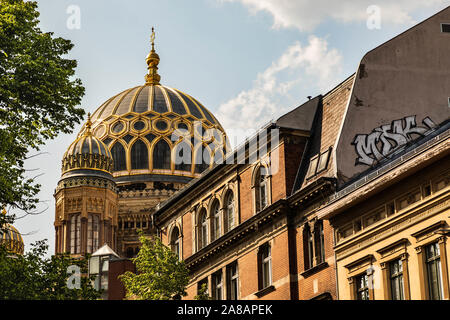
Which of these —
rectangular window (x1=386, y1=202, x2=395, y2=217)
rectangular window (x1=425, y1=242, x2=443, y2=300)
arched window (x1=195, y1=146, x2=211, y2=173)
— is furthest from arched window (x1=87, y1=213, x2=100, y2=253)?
rectangular window (x1=425, y1=242, x2=443, y2=300)

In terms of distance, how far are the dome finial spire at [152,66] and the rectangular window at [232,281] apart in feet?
289

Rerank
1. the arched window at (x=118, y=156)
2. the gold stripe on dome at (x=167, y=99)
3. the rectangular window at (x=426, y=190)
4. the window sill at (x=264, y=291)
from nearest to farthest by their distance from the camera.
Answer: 1. the rectangular window at (x=426, y=190)
2. the window sill at (x=264, y=291)
3. the arched window at (x=118, y=156)
4. the gold stripe on dome at (x=167, y=99)

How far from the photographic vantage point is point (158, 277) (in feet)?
180

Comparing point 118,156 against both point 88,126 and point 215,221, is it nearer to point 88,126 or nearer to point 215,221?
point 88,126

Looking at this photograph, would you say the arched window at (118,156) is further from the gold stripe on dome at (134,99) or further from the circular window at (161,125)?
the circular window at (161,125)

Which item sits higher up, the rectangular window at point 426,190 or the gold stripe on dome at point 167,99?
the gold stripe on dome at point 167,99

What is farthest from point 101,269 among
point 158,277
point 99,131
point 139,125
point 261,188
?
point 139,125

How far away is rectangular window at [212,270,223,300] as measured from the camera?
5872cm

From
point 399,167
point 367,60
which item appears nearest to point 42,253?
point 399,167

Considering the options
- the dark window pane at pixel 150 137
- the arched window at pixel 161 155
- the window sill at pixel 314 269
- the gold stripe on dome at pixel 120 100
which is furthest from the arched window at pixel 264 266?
the dark window pane at pixel 150 137

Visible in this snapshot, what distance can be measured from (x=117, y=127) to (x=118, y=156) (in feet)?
11.4

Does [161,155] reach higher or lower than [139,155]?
higher

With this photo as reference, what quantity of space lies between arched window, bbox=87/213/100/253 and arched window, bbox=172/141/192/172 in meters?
16.0

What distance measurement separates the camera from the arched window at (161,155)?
133 m
